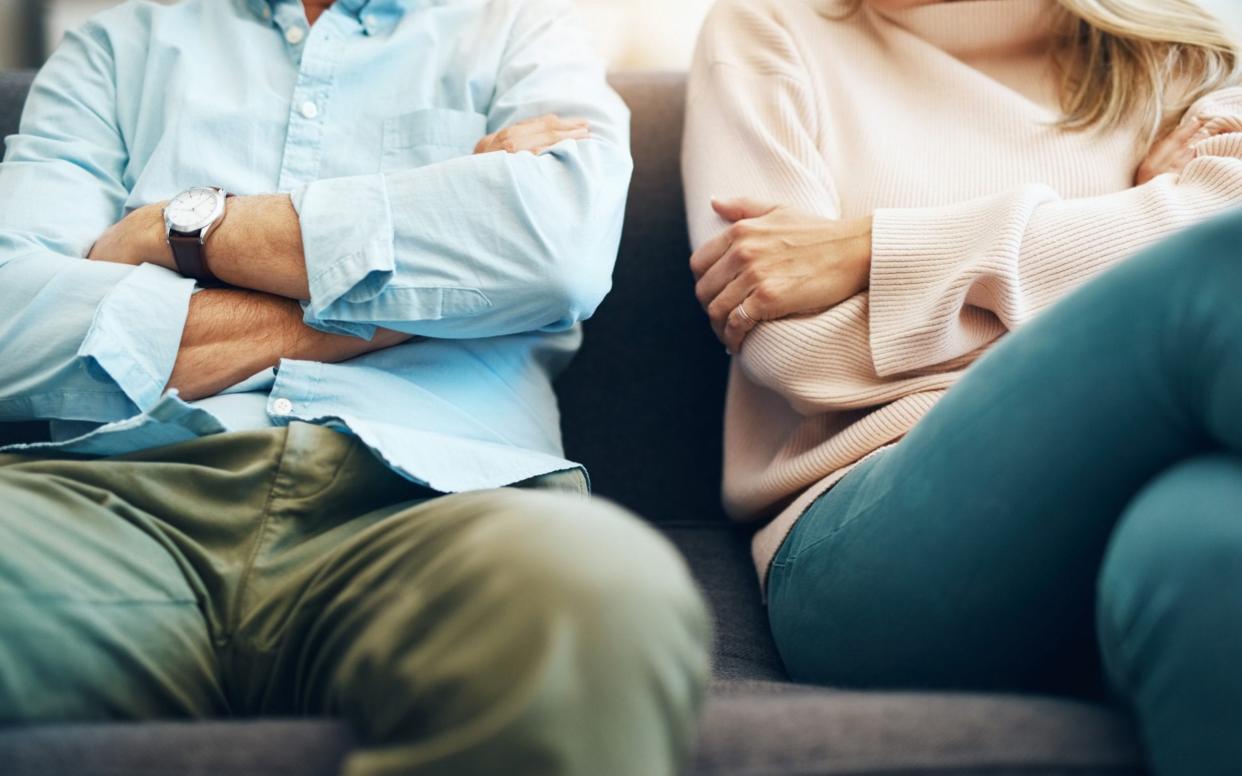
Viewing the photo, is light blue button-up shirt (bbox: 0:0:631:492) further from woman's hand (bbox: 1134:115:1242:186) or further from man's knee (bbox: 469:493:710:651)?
woman's hand (bbox: 1134:115:1242:186)

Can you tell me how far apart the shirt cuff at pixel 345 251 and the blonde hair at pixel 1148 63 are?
2.57 ft

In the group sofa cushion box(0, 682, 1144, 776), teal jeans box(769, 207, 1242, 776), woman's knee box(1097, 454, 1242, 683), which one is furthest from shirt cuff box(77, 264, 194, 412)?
woman's knee box(1097, 454, 1242, 683)

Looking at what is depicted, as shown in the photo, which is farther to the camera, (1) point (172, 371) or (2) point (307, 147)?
(2) point (307, 147)

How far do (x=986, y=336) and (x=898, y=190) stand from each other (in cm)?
22

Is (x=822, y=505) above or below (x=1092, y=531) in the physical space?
below

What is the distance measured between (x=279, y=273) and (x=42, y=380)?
0.76 ft

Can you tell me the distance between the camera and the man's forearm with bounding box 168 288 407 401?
0.94 meters

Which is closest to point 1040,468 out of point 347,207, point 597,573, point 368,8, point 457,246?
point 597,573

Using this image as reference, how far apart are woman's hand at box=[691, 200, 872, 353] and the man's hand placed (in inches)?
21.8

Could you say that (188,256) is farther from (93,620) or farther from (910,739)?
(910,739)

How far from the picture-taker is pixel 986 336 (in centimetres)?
98

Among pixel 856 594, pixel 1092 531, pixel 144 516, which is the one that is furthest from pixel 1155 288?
pixel 144 516

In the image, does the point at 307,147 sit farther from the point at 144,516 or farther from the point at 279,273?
the point at 144,516

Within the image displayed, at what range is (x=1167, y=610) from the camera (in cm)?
55
